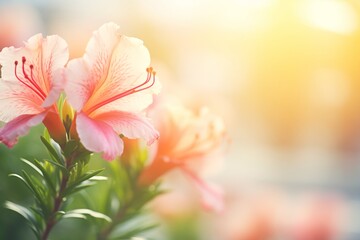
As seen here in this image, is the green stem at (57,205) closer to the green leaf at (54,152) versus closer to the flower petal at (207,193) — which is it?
the green leaf at (54,152)

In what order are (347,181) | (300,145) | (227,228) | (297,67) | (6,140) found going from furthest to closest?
(300,145), (297,67), (347,181), (227,228), (6,140)

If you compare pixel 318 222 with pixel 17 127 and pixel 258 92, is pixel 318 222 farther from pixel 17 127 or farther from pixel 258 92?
pixel 258 92

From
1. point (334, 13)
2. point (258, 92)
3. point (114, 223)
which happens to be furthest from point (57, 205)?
point (258, 92)

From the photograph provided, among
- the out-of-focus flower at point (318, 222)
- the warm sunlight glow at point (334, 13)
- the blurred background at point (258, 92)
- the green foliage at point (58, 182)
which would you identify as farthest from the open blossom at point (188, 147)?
the warm sunlight glow at point (334, 13)

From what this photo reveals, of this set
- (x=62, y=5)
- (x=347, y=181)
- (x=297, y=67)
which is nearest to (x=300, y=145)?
(x=297, y=67)

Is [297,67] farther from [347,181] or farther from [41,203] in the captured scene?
[41,203]

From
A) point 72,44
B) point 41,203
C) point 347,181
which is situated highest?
point 347,181
